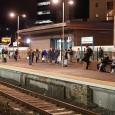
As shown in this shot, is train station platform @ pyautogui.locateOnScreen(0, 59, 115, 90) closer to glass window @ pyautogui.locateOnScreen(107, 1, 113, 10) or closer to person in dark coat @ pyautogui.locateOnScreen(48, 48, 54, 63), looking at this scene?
person in dark coat @ pyautogui.locateOnScreen(48, 48, 54, 63)

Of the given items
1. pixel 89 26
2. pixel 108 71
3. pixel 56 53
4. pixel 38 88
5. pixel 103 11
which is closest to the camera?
pixel 38 88

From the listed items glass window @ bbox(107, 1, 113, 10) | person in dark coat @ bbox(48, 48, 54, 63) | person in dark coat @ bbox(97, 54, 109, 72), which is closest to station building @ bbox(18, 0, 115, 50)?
person in dark coat @ bbox(48, 48, 54, 63)

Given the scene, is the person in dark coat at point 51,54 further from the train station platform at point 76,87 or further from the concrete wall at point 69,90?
the train station platform at point 76,87

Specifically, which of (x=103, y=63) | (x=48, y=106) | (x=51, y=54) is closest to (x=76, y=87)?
(x=48, y=106)

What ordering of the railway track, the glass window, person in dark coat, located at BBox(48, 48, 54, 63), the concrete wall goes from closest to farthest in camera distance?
1. the railway track
2. the concrete wall
3. person in dark coat, located at BBox(48, 48, 54, 63)
4. the glass window

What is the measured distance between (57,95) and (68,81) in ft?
4.32

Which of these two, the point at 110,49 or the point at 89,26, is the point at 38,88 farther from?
the point at 89,26

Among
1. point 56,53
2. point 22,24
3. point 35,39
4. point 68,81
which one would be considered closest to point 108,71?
point 68,81

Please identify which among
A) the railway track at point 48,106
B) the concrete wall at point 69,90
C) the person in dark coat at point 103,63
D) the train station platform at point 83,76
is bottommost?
the railway track at point 48,106

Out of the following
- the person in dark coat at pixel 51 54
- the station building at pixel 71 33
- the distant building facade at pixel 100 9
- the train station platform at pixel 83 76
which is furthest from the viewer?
the distant building facade at pixel 100 9

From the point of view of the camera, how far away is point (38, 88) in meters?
20.8

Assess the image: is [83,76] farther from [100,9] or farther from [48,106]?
[100,9]

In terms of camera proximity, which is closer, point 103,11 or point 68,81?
point 68,81

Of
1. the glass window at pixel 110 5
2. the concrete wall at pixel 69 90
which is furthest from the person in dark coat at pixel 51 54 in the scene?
the glass window at pixel 110 5
